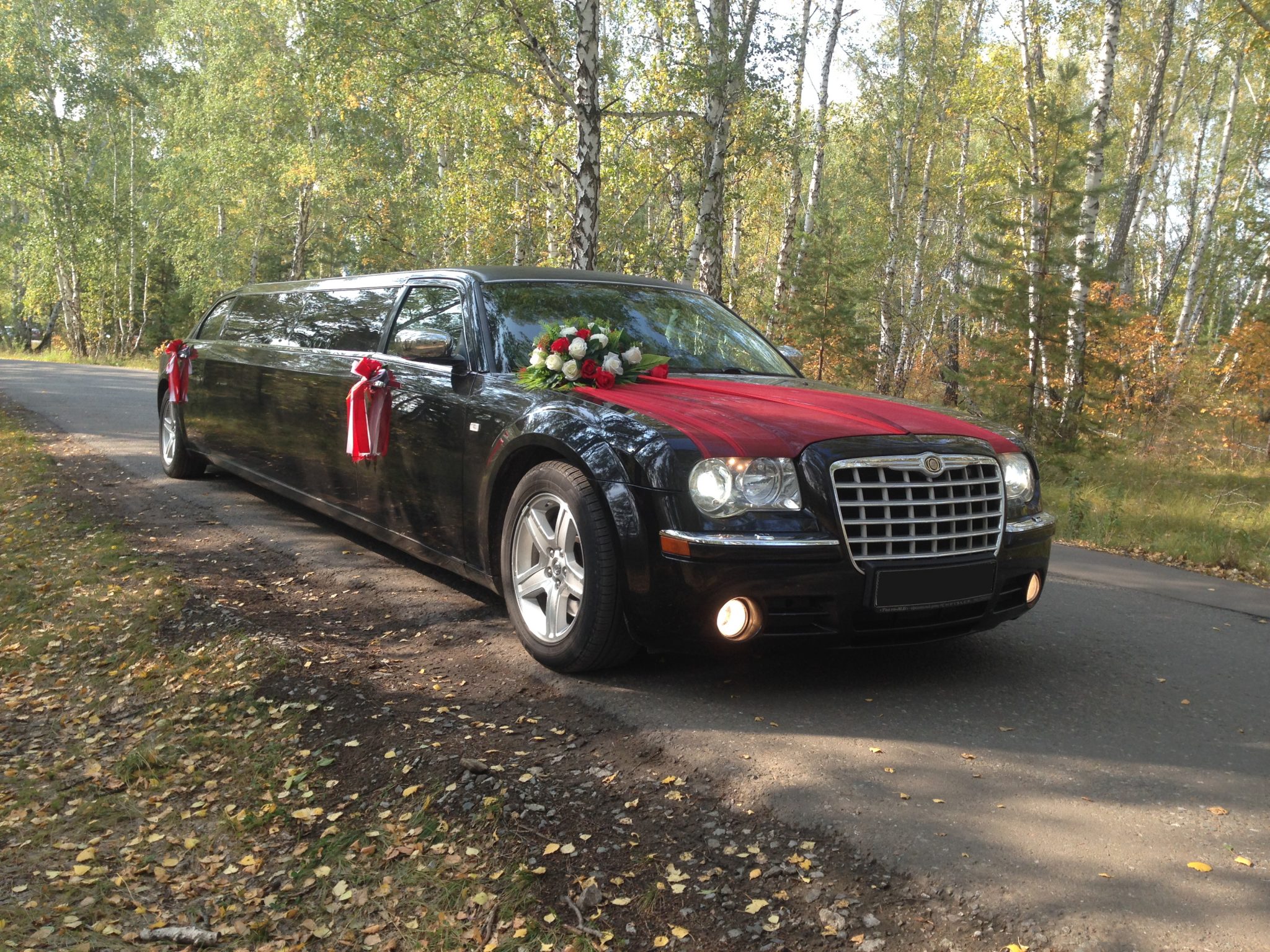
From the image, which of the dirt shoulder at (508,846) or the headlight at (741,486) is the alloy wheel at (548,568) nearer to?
the dirt shoulder at (508,846)

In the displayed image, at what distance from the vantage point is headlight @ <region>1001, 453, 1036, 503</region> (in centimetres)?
418

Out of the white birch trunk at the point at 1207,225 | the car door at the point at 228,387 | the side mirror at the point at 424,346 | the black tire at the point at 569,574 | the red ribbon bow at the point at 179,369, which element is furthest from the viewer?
Answer: the white birch trunk at the point at 1207,225

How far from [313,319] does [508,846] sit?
181 inches

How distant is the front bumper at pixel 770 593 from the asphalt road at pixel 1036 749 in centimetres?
30

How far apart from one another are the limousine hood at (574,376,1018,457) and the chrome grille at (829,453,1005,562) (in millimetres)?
154

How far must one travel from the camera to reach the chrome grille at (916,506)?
365 centimetres

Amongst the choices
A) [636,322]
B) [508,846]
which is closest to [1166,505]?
[636,322]

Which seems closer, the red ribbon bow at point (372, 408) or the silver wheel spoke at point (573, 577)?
the silver wheel spoke at point (573, 577)

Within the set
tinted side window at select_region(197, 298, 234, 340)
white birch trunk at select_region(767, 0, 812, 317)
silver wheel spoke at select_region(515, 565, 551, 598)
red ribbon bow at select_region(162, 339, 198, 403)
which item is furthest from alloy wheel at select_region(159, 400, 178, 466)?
white birch trunk at select_region(767, 0, 812, 317)

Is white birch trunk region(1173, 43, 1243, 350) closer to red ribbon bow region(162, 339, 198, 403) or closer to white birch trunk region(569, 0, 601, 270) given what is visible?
white birch trunk region(569, 0, 601, 270)

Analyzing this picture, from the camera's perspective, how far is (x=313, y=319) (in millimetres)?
6523

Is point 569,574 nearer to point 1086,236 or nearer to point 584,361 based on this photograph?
point 584,361

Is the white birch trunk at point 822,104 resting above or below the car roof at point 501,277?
above

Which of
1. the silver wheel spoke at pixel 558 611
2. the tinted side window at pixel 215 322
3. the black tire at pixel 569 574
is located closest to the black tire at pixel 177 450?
the tinted side window at pixel 215 322
